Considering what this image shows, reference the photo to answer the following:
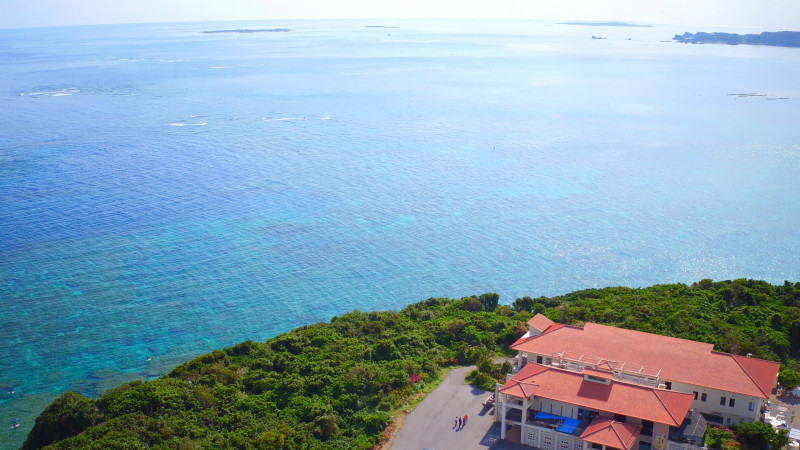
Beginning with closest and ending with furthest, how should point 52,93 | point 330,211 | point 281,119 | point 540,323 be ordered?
point 540,323 < point 330,211 < point 281,119 < point 52,93

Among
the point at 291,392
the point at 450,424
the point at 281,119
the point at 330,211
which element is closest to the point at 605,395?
the point at 450,424

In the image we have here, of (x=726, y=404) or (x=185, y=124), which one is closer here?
(x=726, y=404)

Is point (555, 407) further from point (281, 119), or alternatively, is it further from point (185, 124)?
point (185, 124)

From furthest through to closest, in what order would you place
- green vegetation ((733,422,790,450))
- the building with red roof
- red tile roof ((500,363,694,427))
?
red tile roof ((500,363,694,427)), the building with red roof, green vegetation ((733,422,790,450))

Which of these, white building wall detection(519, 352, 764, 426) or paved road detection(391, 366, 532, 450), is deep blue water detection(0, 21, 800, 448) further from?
white building wall detection(519, 352, 764, 426)

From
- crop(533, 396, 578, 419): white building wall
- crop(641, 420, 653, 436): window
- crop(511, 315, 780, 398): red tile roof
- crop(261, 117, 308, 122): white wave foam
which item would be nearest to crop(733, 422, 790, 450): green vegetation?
crop(511, 315, 780, 398): red tile roof

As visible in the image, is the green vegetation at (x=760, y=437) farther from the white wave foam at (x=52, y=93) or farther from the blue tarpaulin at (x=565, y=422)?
the white wave foam at (x=52, y=93)
